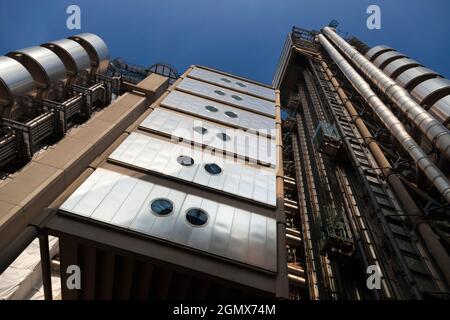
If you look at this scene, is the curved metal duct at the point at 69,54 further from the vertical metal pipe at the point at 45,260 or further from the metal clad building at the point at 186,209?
the vertical metal pipe at the point at 45,260

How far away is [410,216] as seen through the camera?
14969 millimetres

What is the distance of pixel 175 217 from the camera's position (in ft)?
40.8

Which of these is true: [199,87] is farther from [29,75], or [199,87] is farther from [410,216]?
[410,216]

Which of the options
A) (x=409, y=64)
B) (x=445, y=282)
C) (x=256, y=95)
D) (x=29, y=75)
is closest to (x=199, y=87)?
(x=256, y=95)

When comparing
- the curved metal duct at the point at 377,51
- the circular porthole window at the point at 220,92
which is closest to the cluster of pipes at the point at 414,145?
the curved metal duct at the point at 377,51

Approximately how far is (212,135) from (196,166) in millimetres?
3769

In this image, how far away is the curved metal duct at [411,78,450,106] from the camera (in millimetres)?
21544

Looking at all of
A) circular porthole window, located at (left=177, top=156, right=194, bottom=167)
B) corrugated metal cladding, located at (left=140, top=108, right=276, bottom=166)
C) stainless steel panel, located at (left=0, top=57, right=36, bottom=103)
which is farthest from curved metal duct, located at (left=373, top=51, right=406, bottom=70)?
stainless steel panel, located at (left=0, top=57, right=36, bottom=103)

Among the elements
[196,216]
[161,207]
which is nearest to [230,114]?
[196,216]

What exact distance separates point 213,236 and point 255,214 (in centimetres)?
248

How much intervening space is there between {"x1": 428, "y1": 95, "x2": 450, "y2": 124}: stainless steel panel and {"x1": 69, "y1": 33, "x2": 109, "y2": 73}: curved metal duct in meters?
25.7

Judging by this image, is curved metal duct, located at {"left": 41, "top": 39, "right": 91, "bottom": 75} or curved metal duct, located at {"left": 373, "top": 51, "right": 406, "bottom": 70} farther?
curved metal duct, located at {"left": 373, "top": 51, "right": 406, "bottom": 70}

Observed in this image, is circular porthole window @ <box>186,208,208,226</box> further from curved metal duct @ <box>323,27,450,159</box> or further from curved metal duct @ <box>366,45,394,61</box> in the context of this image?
curved metal duct @ <box>366,45,394,61</box>

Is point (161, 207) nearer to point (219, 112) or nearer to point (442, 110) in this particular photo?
point (219, 112)
